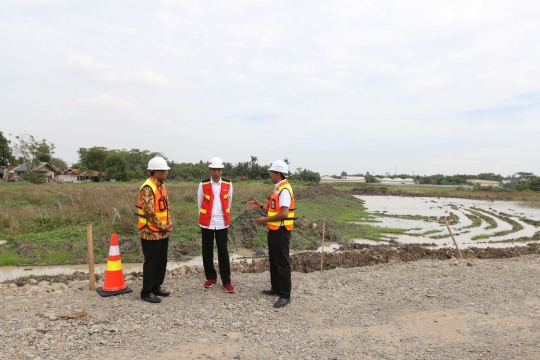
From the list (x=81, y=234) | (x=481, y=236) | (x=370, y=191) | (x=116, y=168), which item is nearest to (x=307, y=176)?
(x=370, y=191)

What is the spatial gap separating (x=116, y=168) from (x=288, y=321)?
50415mm

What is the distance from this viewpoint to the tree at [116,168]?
50281 mm

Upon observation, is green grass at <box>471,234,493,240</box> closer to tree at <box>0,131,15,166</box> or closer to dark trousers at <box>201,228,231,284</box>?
dark trousers at <box>201,228,231,284</box>

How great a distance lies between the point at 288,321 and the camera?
15.0ft

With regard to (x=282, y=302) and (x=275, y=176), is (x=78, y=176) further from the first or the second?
(x=282, y=302)

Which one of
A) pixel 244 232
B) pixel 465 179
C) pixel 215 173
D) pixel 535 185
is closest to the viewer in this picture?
pixel 215 173

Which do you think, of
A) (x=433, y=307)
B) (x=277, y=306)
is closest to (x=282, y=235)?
(x=277, y=306)

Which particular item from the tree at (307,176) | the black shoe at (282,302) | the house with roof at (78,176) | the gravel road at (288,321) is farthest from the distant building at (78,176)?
the black shoe at (282,302)

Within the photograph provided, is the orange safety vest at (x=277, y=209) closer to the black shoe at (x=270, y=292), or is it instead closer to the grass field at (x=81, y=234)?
the black shoe at (x=270, y=292)

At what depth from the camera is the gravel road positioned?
12.2 feet

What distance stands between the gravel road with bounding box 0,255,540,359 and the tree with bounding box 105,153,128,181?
47688mm

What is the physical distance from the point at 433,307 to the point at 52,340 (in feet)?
15.2

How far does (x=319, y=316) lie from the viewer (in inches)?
189

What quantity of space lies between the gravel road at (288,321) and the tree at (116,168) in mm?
47688
